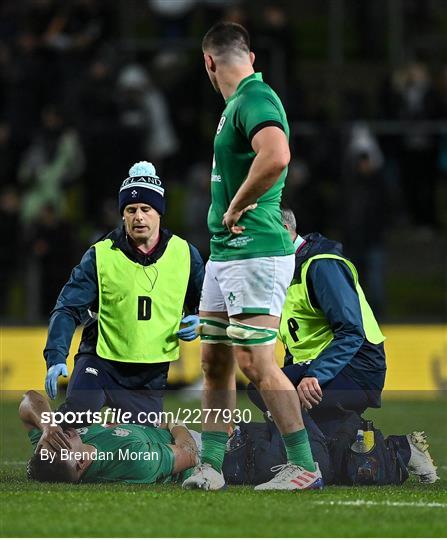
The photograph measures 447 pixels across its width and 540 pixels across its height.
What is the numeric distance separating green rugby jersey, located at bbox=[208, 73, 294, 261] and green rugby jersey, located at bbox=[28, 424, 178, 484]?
118cm

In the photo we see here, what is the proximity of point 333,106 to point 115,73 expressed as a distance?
3.00 metres

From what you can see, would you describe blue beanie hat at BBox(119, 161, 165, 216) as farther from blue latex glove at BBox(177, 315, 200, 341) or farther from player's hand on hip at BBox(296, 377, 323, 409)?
player's hand on hip at BBox(296, 377, 323, 409)

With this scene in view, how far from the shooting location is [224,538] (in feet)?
19.7

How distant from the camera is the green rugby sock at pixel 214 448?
25.4 feet

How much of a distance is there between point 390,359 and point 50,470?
8.65m

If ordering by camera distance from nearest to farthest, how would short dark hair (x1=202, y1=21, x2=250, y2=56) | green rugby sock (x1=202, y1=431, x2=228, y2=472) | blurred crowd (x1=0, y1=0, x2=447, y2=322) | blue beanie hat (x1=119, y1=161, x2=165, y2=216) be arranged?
short dark hair (x1=202, y1=21, x2=250, y2=56) → green rugby sock (x1=202, y1=431, x2=228, y2=472) → blue beanie hat (x1=119, y1=161, x2=165, y2=216) → blurred crowd (x1=0, y1=0, x2=447, y2=322)

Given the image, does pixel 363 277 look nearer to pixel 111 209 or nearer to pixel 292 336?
pixel 111 209

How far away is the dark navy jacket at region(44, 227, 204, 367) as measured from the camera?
8109mm

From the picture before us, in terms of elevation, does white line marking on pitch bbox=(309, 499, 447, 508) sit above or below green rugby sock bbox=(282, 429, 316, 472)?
below

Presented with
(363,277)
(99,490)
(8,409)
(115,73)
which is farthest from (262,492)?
(115,73)

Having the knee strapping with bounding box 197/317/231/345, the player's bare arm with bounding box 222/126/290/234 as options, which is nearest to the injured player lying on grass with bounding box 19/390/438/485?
the knee strapping with bounding box 197/317/231/345

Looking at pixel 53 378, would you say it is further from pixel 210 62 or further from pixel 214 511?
pixel 210 62

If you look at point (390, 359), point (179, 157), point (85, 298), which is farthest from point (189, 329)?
point (179, 157)

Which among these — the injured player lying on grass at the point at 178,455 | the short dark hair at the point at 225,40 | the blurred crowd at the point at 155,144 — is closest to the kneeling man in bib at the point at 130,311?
the injured player lying on grass at the point at 178,455
